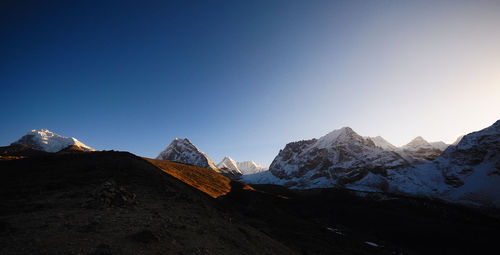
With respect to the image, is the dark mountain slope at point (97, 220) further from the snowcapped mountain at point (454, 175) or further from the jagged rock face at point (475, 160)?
the jagged rock face at point (475, 160)

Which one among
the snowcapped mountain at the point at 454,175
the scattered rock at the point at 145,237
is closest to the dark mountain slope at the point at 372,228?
the scattered rock at the point at 145,237

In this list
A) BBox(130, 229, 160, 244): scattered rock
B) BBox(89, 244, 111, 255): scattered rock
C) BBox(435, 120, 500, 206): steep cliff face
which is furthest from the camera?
BBox(435, 120, 500, 206): steep cliff face

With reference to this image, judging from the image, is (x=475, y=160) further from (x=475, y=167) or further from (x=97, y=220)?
(x=97, y=220)

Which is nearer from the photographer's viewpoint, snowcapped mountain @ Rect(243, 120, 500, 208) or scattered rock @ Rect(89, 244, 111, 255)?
scattered rock @ Rect(89, 244, 111, 255)

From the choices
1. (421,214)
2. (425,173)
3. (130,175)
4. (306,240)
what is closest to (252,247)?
(306,240)

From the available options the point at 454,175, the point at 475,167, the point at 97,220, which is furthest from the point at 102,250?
the point at 475,167

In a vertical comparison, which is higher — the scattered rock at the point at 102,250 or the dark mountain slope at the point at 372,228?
the scattered rock at the point at 102,250

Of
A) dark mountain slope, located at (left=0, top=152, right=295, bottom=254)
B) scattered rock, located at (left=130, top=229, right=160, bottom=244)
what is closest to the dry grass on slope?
dark mountain slope, located at (left=0, top=152, right=295, bottom=254)

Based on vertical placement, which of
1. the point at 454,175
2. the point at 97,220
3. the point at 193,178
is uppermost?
the point at 454,175

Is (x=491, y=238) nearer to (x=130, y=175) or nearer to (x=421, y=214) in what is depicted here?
(x=421, y=214)

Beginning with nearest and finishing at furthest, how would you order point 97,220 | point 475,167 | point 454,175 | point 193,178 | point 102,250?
point 102,250
point 97,220
point 193,178
point 475,167
point 454,175

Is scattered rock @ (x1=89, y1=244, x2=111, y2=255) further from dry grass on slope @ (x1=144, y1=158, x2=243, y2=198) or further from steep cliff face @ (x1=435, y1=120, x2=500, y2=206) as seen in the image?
steep cliff face @ (x1=435, y1=120, x2=500, y2=206)

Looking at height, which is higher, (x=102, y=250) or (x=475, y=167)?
(x=475, y=167)

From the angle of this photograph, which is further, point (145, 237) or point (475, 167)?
point (475, 167)
